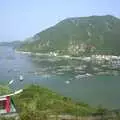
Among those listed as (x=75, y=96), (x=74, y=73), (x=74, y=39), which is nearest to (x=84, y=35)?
(x=74, y=39)

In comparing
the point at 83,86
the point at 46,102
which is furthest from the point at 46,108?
the point at 83,86

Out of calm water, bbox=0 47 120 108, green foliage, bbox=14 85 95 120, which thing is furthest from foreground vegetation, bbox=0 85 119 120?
calm water, bbox=0 47 120 108

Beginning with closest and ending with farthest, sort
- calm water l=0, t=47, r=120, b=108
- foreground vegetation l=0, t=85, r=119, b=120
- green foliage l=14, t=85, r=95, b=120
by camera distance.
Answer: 1. foreground vegetation l=0, t=85, r=119, b=120
2. green foliage l=14, t=85, r=95, b=120
3. calm water l=0, t=47, r=120, b=108

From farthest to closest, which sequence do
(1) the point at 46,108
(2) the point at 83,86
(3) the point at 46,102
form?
(2) the point at 83,86
(3) the point at 46,102
(1) the point at 46,108

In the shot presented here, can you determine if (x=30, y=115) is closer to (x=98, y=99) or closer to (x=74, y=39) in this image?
(x=98, y=99)

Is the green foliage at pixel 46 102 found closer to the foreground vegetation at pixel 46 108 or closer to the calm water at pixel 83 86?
the foreground vegetation at pixel 46 108

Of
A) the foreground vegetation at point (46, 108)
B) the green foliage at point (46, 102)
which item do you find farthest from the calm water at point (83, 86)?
the foreground vegetation at point (46, 108)

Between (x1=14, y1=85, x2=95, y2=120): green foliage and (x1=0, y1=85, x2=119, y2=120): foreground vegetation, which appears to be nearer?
(x1=0, y1=85, x2=119, y2=120): foreground vegetation

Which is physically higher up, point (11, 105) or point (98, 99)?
point (11, 105)

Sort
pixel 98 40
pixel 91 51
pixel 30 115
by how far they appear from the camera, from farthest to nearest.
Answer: pixel 98 40 < pixel 91 51 < pixel 30 115

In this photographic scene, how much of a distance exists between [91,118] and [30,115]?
4478mm

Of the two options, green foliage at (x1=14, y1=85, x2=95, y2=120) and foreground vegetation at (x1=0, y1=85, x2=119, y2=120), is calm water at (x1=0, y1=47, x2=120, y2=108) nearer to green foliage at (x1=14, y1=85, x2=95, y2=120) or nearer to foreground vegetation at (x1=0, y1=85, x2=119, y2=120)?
green foliage at (x1=14, y1=85, x2=95, y2=120)

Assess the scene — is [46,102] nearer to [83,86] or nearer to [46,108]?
[46,108]

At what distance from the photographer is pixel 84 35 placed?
196m
